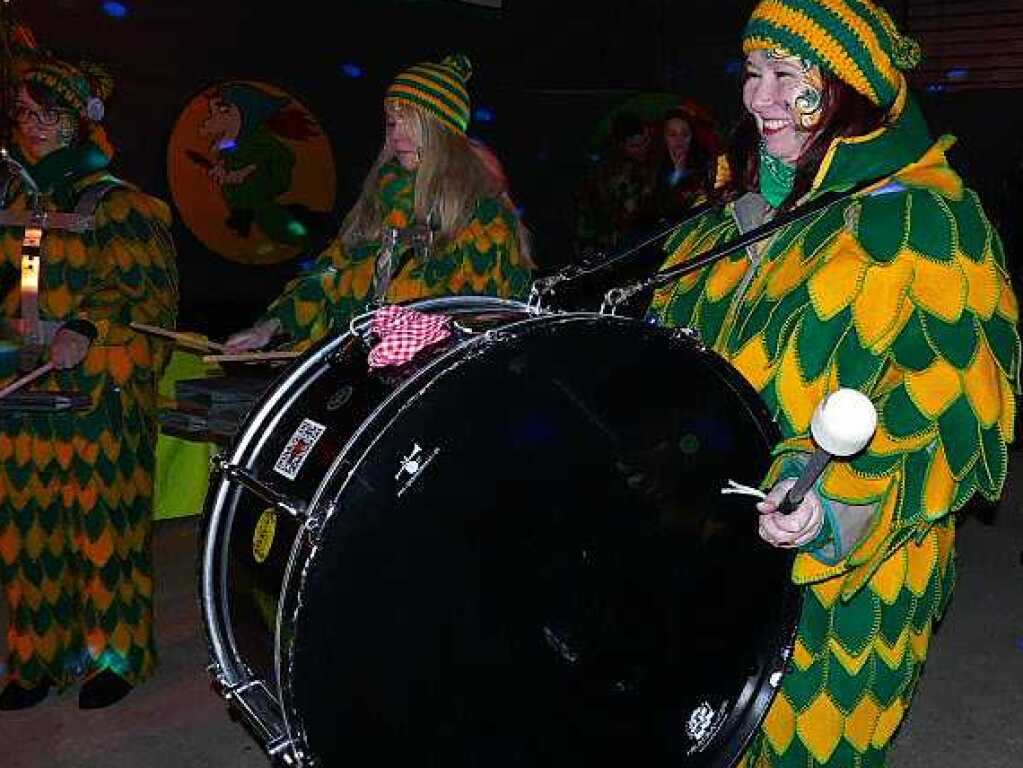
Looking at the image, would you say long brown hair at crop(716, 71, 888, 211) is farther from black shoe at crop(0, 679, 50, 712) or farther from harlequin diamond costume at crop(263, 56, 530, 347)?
black shoe at crop(0, 679, 50, 712)

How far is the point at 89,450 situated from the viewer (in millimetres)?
2850

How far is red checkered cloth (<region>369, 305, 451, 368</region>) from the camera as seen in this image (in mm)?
1424

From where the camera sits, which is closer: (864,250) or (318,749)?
(318,749)

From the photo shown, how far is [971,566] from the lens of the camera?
14.3 feet

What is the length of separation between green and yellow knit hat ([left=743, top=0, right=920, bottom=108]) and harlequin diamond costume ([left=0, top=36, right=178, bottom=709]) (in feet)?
6.40

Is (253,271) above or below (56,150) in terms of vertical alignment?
below

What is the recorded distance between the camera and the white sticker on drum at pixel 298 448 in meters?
1.45

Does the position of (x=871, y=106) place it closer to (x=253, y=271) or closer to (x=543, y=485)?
(x=543, y=485)

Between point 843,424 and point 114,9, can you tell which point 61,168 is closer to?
point 114,9

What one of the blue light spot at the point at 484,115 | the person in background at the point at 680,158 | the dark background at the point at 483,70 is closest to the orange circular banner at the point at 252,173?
the dark background at the point at 483,70

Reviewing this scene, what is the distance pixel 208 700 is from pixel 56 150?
1.62 m

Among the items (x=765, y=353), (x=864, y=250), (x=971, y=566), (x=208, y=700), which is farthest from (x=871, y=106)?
(x=971, y=566)

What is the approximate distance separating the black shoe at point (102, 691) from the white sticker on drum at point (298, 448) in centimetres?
184

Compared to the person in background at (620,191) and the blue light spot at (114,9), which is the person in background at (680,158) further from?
the blue light spot at (114,9)
